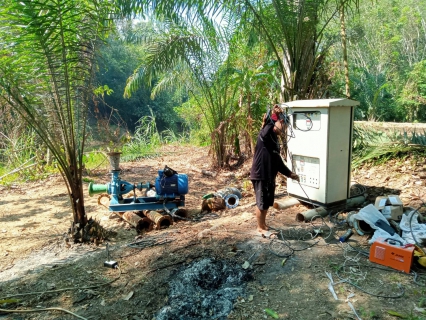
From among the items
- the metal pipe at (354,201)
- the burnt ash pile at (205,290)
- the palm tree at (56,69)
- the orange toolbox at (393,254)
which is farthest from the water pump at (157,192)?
the orange toolbox at (393,254)

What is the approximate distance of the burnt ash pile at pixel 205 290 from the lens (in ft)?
9.02

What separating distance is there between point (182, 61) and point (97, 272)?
6265 millimetres

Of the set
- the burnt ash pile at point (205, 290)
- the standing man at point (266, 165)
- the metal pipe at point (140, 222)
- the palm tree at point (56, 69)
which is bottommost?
the metal pipe at point (140, 222)

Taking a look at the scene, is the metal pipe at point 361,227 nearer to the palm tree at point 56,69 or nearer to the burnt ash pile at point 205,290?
the burnt ash pile at point 205,290

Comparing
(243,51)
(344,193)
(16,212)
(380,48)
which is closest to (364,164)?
(344,193)

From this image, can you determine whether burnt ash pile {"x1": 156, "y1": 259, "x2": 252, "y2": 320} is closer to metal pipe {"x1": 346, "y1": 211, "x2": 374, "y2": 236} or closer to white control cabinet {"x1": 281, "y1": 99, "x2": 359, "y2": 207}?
metal pipe {"x1": 346, "y1": 211, "x2": 374, "y2": 236}

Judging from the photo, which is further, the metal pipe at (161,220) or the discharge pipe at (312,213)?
the metal pipe at (161,220)

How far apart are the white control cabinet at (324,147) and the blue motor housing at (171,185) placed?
1.91 m

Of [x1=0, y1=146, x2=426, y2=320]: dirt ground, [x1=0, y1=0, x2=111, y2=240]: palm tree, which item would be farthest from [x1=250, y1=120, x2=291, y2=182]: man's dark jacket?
[x1=0, y1=0, x2=111, y2=240]: palm tree

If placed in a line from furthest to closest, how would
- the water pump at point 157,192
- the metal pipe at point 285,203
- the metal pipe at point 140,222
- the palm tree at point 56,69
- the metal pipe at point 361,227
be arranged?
the water pump at point 157,192, the metal pipe at point 140,222, the metal pipe at point 285,203, the metal pipe at point 361,227, the palm tree at point 56,69

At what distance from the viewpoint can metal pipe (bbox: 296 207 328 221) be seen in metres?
4.46

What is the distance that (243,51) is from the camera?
9.47 metres

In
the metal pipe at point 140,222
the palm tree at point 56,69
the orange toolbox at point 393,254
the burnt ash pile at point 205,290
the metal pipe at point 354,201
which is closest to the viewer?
the burnt ash pile at point 205,290

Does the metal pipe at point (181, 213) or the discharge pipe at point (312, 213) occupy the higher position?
the discharge pipe at point (312, 213)
